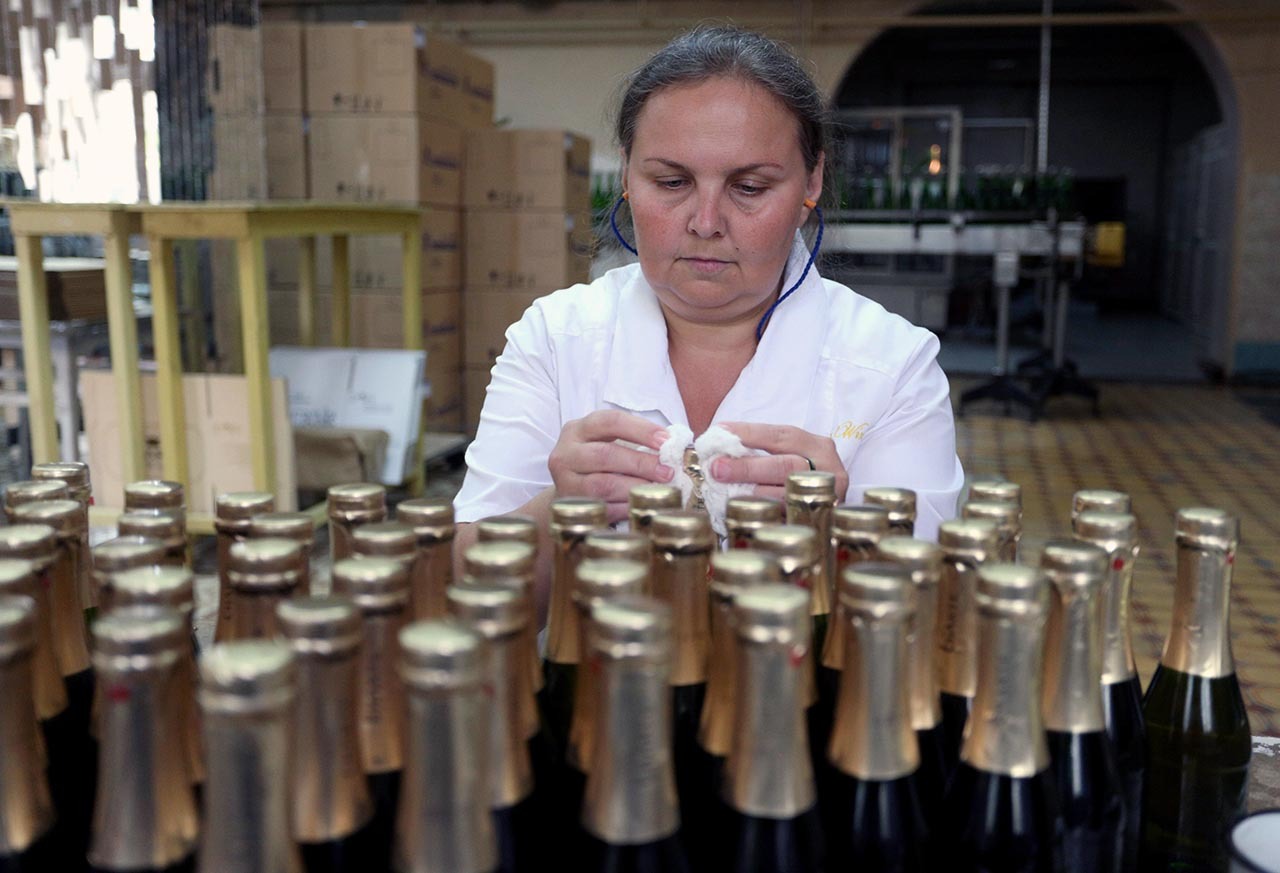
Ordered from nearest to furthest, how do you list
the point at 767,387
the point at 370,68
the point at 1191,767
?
1. the point at 1191,767
2. the point at 767,387
3. the point at 370,68

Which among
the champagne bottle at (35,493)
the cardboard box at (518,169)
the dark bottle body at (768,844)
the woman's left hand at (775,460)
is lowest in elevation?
the dark bottle body at (768,844)

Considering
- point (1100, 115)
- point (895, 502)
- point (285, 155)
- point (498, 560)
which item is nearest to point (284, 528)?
Result: point (498, 560)

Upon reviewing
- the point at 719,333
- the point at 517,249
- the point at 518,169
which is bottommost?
the point at 719,333

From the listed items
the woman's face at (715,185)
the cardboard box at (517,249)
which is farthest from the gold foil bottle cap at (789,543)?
the cardboard box at (517,249)

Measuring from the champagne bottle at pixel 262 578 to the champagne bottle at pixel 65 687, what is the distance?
9 cm

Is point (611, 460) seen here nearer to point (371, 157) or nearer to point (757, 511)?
point (757, 511)

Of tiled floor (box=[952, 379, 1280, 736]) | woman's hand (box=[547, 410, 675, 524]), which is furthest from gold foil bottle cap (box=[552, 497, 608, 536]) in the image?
tiled floor (box=[952, 379, 1280, 736])

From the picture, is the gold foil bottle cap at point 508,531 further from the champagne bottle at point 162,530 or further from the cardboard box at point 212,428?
the cardboard box at point 212,428

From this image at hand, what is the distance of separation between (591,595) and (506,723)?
0.06 m

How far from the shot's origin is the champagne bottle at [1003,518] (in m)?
0.57

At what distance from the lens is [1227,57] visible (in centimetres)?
649

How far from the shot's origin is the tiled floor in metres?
2.54

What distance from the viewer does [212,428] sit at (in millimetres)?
2803

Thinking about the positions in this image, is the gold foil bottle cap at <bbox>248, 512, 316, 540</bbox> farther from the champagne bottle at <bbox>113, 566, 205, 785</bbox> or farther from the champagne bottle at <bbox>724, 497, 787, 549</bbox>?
the champagne bottle at <bbox>724, 497, 787, 549</bbox>
